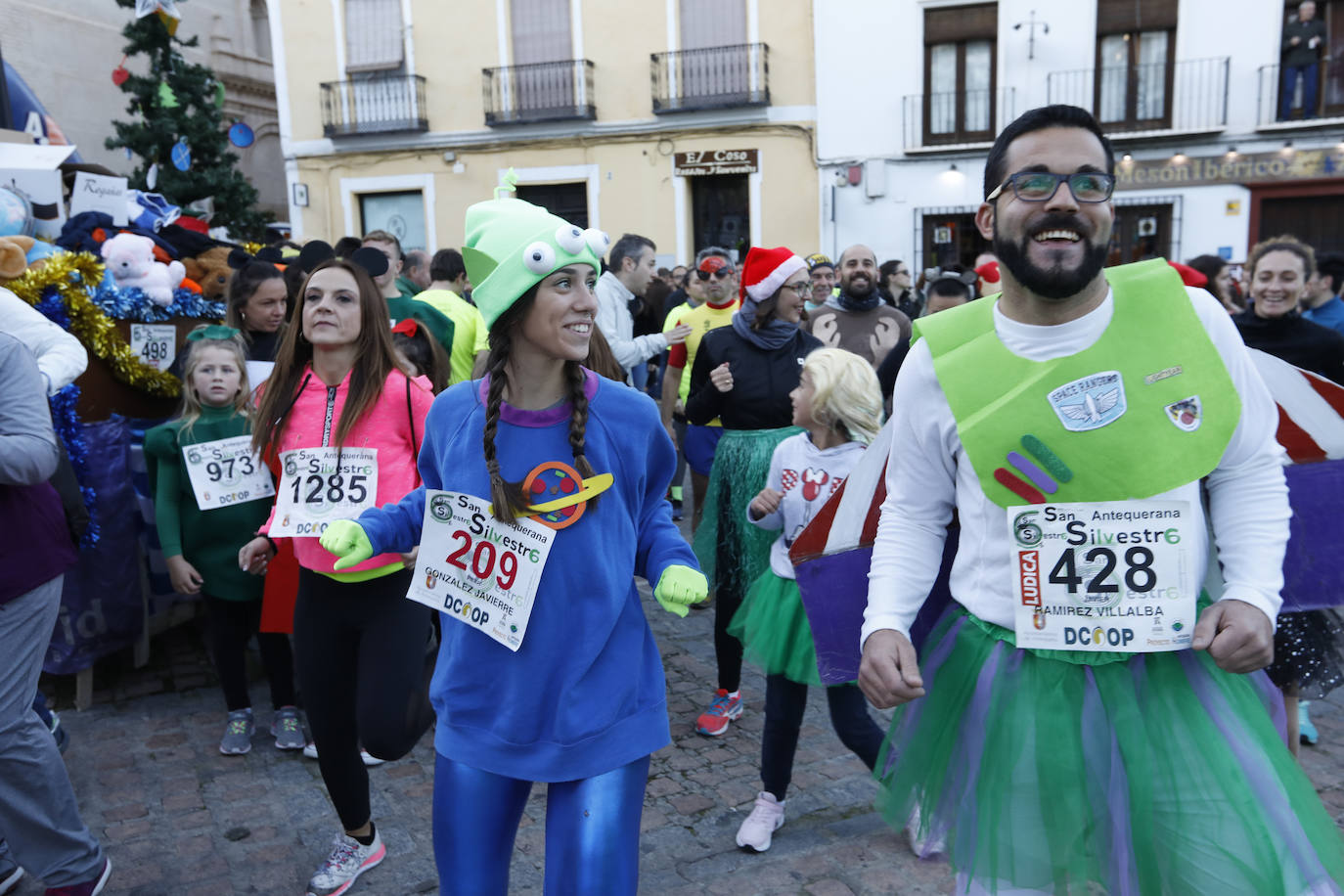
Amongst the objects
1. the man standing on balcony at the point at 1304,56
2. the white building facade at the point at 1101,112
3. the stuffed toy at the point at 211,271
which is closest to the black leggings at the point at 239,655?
the stuffed toy at the point at 211,271

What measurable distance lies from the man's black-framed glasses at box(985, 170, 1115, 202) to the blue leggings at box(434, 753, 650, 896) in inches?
55.7

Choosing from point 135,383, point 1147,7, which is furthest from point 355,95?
point 135,383

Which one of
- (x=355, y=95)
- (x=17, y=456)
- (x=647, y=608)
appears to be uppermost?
(x=355, y=95)

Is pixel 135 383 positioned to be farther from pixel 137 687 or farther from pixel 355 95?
pixel 355 95

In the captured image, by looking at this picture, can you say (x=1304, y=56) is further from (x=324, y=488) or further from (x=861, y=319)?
A: (x=324, y=488)

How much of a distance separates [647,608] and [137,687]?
275 cm

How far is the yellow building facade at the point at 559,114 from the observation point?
18.9 m

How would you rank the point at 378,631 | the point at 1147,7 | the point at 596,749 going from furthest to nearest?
the point at 1147,7
the point at 378,631
the point at 596,749

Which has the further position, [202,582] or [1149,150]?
[1149,150]

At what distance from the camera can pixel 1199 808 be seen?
72.2 inches

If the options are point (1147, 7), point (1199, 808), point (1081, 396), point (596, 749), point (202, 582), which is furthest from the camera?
point (1147, 7)

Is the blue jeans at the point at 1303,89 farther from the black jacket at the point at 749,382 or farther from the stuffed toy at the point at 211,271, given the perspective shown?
the stuffed toy at the point at 211,271

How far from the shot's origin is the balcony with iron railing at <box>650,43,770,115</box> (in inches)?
737

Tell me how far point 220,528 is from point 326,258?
4.31 ft
